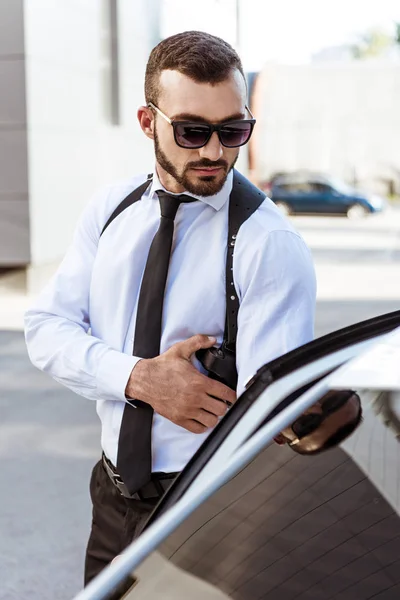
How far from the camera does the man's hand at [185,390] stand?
2086 mm

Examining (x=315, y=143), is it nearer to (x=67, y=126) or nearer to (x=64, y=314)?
(x=67, y=126)

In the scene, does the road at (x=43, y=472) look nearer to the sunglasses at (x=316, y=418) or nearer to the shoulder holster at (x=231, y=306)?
the shoulder holster at (x=231, y=306)

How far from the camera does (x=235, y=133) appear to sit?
6.92ft

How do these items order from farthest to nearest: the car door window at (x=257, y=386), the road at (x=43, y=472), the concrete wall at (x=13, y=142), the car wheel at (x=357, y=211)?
the car wheel at (x=357, y=211) < the concrete wall at (x=13, y=142) < the road at (x=43, y=472) < the car door window at (x=257, y=386)

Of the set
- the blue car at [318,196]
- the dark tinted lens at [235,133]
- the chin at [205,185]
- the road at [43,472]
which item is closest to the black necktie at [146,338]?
the chin at [205,185]

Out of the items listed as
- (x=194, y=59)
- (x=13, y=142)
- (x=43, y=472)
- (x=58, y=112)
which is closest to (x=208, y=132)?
(x=194, y=59)

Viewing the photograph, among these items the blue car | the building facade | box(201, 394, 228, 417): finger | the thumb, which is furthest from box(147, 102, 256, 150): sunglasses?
the blue car

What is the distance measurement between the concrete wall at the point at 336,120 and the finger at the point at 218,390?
39.7 meters

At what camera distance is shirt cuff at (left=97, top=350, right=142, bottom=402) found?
85.7 inches

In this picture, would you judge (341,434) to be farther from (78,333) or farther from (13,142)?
(13,142)

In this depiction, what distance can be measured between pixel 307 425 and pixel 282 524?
14 cm

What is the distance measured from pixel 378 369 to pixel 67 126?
13.8 m

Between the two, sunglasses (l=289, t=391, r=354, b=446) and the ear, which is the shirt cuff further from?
sunglasses (l=289, t=391, r=354, b=446)

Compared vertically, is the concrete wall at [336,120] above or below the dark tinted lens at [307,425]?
below
